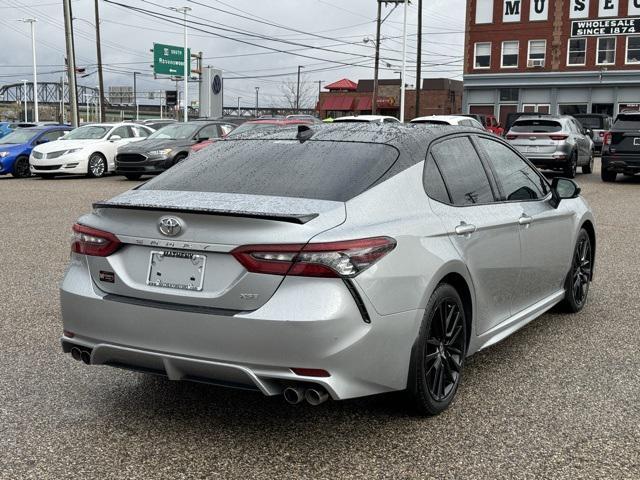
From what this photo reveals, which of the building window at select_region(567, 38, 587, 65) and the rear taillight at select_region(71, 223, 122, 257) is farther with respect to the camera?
the building window at select_region(567, 38, 587, 65)

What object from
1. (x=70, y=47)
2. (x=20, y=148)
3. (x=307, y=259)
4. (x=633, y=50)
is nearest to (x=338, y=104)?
(x=633, y=50)

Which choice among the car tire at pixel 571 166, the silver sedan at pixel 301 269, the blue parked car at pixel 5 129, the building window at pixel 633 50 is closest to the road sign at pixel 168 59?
the blue parked car at pixel 5 129

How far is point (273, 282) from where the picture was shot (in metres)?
3.42

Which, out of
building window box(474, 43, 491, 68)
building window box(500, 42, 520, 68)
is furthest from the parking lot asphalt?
building window box(474, 43, 491, 68)

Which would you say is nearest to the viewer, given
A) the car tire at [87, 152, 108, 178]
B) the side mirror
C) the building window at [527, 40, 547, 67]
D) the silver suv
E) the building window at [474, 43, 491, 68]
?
the side mirror

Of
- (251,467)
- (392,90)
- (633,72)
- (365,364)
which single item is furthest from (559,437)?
(392,90)

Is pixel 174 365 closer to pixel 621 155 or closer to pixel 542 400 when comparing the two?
pixel 542 400

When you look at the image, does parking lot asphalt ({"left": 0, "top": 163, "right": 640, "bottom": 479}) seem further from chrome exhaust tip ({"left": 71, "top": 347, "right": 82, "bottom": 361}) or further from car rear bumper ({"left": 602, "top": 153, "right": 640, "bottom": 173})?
car rear bumper ({"left": 602, "top": 153, "right": 640, "bottom": 173})

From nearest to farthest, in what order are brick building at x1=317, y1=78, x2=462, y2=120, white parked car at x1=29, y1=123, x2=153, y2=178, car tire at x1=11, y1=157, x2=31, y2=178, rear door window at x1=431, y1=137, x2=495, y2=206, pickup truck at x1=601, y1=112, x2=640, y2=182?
rear door window at x1=431, y1=137, x2=495, y2=206
pickup truck at x1=601, y1=112, x2=640, y2=182
white parked car at x1=29, y1=123, x2=153, y2=178
car tire at x1=11, y1=157, x2=31, y2=178
brick building at x1=317, y1=78, x2=462, y2=120

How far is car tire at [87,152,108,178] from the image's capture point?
22344mm

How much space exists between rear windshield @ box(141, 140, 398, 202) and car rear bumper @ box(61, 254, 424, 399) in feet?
2.03

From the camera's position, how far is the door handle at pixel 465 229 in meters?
4.23

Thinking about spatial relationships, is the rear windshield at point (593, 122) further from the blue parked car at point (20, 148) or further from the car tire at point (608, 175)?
the blue parked car at point (20, 148)

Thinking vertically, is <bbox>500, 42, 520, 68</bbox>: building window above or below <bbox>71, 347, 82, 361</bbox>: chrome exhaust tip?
above
